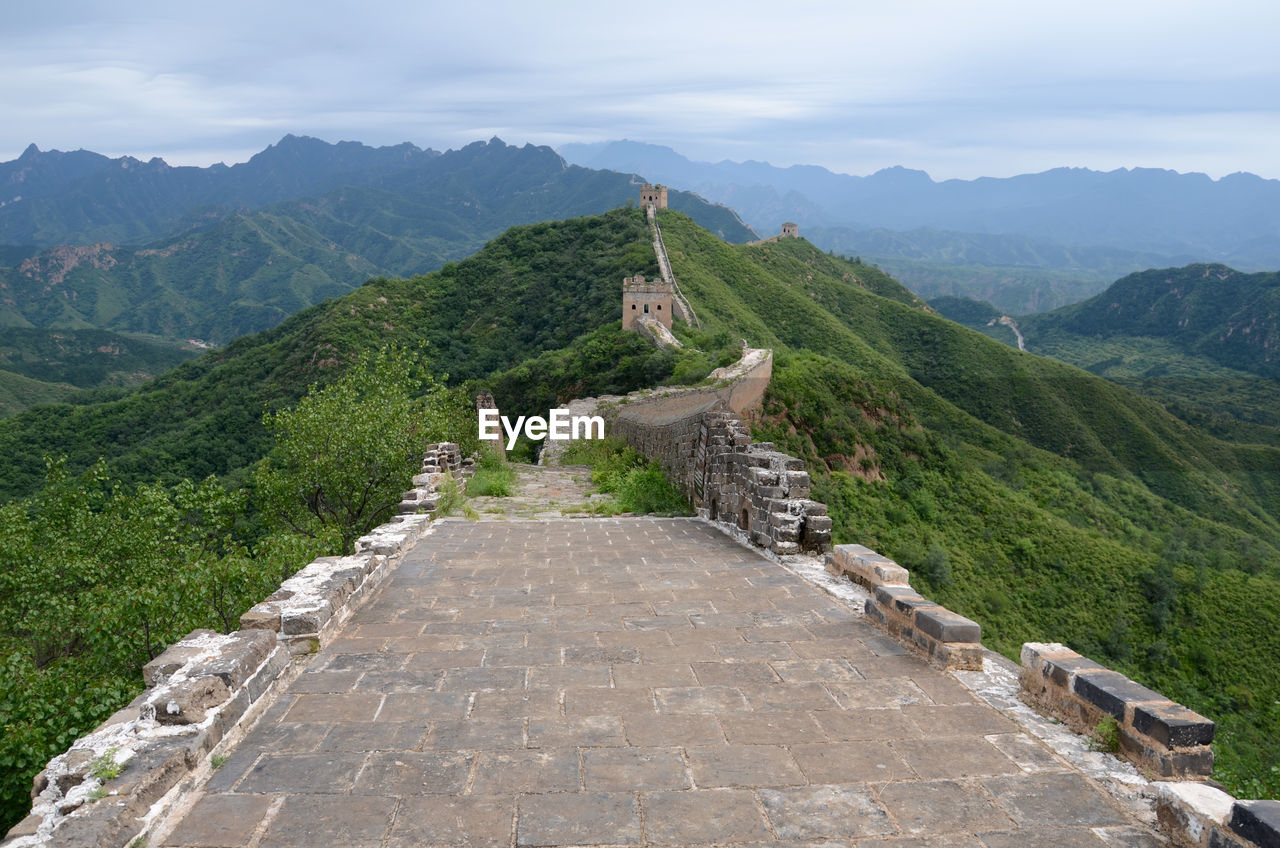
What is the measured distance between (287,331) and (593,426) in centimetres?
5065

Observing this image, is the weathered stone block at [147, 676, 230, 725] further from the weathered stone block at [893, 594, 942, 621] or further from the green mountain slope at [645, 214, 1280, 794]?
the green mountain slope at [645, 214, 1280, 794]

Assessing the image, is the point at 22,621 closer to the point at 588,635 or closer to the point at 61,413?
the point at 588,635

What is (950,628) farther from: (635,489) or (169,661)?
(635,489)

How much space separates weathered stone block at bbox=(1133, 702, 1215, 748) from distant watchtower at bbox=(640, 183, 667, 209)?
3375 inches

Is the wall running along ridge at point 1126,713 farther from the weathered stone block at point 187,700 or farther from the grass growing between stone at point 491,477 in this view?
the grass growing between stone at point 491,477

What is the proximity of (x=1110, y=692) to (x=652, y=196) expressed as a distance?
289 ft

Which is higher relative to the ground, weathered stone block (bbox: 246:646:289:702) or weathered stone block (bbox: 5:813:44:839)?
weathered stone block (bbox: 5:813:44:839)

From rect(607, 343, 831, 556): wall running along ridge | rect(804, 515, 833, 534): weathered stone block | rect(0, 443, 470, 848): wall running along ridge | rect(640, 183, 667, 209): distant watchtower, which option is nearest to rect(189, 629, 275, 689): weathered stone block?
rect(0, 443, 470, 848): wall running along ridge

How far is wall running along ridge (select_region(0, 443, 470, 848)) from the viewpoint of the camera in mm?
2688

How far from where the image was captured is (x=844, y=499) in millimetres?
30438

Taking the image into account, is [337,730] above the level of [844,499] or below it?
above

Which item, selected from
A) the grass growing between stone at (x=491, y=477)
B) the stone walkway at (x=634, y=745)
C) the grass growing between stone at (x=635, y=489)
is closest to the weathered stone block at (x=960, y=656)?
the stone walkway at (x=634, y=745)

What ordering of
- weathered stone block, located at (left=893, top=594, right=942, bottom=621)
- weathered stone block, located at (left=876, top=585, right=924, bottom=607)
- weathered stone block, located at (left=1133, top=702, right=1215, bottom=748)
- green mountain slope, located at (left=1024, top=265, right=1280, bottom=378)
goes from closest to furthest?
weathered stone block, located at (left=1133, top=702, right=1215, bottom=748), weathered stone block, located at (left=893, top=594, right=942, bottom=621), weathered stone block, located at (left=876, top=585, right=924, bottom=607), green mountain slope, located at (left=1024, top=265, right=1280, bottom=378)

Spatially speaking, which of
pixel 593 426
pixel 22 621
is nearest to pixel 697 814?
pixel 22 621
